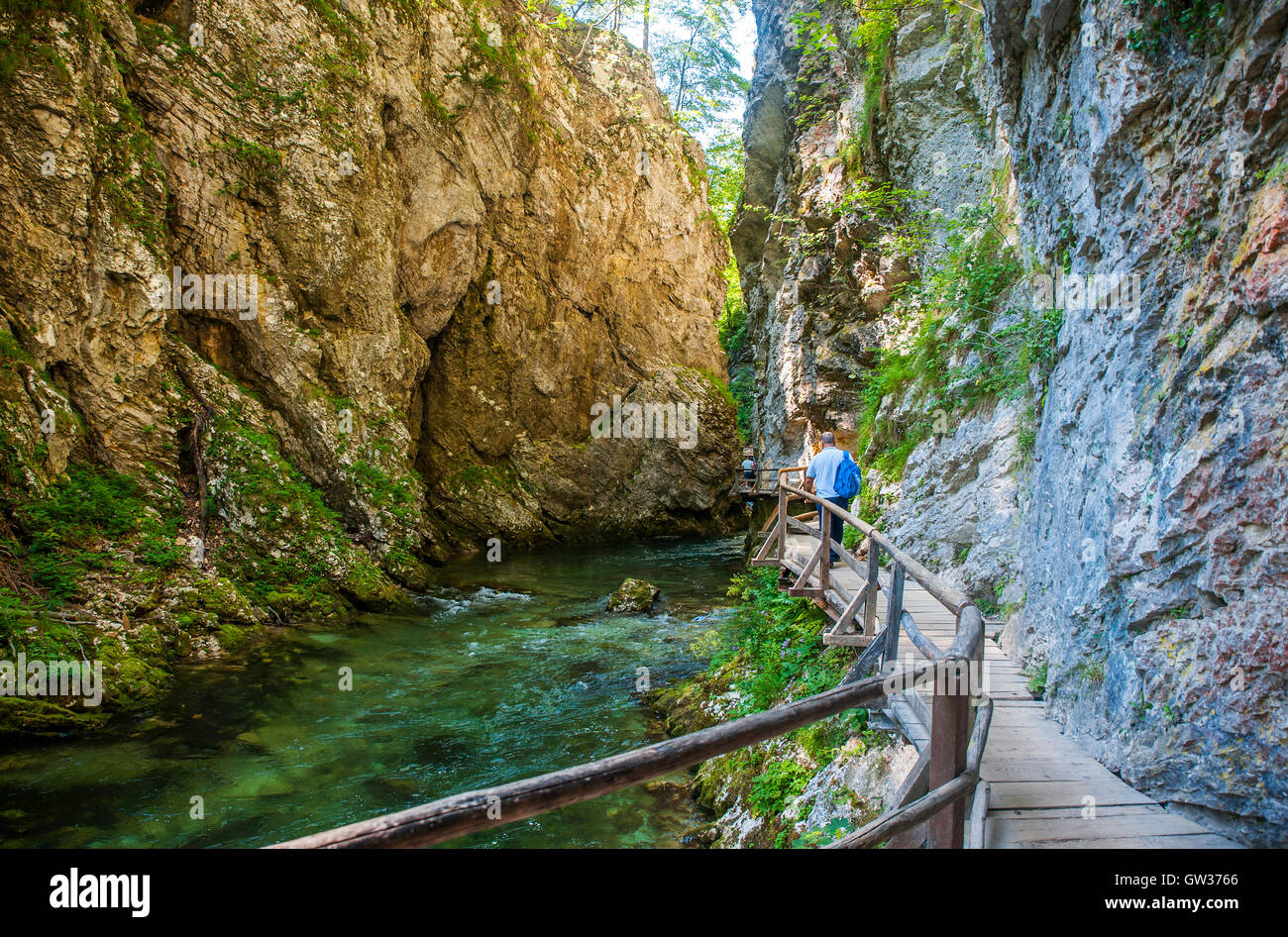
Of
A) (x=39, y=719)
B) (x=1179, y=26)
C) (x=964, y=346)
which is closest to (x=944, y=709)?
(x=1179, y=26)

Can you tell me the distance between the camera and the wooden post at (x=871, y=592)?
5.90 m

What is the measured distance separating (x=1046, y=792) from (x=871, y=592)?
98.3 inches

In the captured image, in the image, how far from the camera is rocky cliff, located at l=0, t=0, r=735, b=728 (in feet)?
31.6

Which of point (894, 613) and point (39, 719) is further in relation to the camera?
point (39, 719)

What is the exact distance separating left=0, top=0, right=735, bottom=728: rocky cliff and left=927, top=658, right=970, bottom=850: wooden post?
8.74 meters

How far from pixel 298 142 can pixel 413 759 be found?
1253cm

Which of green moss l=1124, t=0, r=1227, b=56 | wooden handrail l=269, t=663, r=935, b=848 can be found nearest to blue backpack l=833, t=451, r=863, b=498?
green moss l=1124, t=0, r=1227, b=56

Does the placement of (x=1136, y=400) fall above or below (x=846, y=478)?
above

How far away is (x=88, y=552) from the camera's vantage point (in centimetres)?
920

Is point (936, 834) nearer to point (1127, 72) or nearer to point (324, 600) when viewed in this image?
point (1127, 72)

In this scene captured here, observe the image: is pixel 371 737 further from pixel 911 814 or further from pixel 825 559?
pixel 911 814

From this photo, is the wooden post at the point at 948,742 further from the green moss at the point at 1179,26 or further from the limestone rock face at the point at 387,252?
the limestone rock face at the point at 387,252

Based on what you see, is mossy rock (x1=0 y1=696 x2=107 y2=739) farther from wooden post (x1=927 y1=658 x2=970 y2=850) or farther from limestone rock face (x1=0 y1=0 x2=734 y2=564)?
wooden post (x1=927 y1=658 x2=970 y2=850)

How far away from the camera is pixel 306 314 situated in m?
14.3
